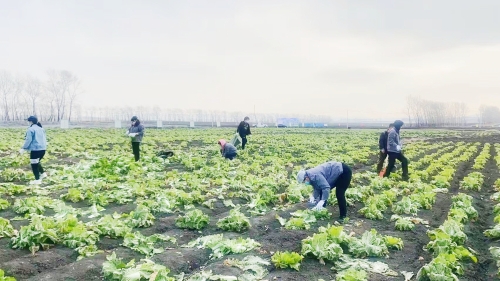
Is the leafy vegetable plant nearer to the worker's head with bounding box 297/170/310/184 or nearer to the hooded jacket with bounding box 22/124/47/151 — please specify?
the worker's head with bounding box 297/170/310/184

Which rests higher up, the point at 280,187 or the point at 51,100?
the point at 51,100

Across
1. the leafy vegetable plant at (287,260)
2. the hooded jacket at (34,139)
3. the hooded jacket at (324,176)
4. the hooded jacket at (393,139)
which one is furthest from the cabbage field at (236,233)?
the hooded jacket at (34,139)

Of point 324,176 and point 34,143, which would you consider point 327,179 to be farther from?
point 34,143

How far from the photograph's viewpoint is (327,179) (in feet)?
33.0

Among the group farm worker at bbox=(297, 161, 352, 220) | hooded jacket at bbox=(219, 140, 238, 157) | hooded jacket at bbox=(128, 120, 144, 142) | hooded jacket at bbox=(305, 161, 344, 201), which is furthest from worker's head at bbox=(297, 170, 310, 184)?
hooded jacket at bbox=(219, 140, 238, 157)

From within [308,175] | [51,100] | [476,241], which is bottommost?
[476,241]

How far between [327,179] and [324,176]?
0.11 m

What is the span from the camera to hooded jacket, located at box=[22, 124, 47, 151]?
14.3 meters

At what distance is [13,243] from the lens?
25.6 feet

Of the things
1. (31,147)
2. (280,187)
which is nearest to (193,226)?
(280,187)

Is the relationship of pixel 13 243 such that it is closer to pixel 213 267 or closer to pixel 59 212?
pixel 59 212

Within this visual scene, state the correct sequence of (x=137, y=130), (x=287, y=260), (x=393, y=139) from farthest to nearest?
(x=137, y=130) → (x=393, y=139) → (x=287, y=260)

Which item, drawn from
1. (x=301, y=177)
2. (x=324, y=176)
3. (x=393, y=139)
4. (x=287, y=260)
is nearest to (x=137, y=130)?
(x=393, y=139)

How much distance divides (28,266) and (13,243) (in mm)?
1126
